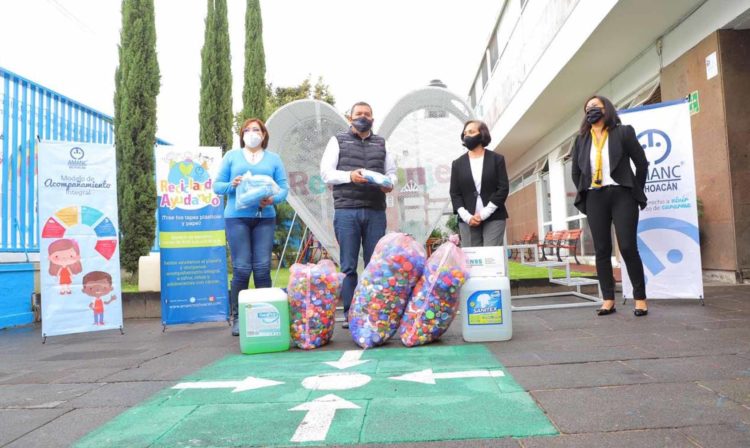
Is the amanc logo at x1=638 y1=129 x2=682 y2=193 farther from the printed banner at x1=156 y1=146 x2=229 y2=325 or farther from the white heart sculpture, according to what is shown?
the printed banner at x1=156 y1=146 x2=229 y2=325

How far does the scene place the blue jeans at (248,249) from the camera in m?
3.77

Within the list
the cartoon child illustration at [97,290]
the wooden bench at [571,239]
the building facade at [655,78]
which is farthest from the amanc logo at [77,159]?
the wooden bench at [571,239]

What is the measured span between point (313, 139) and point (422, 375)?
3.06 metres

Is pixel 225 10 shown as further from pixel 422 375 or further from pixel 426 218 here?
pixel 422 375

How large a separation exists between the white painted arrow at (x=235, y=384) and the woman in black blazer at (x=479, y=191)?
198 cm

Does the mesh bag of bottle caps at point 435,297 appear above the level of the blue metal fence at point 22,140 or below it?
below

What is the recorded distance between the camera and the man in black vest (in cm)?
367

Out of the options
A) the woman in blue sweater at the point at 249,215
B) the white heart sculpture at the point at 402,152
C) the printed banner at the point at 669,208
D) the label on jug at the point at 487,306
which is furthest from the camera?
the white heart sculpture at the point at 402,152

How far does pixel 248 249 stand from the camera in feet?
12.5

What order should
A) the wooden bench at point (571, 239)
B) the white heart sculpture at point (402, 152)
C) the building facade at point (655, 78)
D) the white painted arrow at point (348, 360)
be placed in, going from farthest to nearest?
the wooden bench at point (571, 239)
the building facade at point (655, 78)
the white heart sculpture at point (402, 152)
the white painted arrow at point (348, 360)

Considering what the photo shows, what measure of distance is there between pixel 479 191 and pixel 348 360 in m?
1.68

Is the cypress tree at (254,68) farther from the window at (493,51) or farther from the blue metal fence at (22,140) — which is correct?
the blue metal fence at (22,140)

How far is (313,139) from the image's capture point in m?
4.89

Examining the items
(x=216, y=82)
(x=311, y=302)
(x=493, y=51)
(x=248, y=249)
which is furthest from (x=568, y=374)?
(x=493, y=51)
